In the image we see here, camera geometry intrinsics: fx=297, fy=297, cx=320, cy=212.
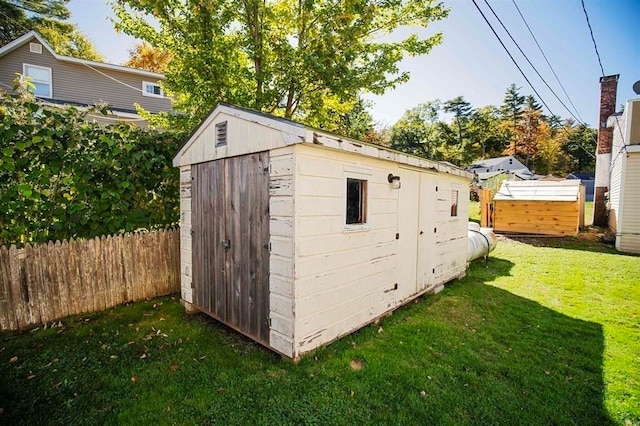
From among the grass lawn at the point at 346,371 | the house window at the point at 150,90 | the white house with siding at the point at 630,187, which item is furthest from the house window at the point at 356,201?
A: the house window at the point at 150,90

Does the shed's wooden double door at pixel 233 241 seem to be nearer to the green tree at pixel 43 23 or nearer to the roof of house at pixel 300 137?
the roof of house at pixel 300 137

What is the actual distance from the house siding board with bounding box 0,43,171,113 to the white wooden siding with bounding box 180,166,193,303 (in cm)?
1137

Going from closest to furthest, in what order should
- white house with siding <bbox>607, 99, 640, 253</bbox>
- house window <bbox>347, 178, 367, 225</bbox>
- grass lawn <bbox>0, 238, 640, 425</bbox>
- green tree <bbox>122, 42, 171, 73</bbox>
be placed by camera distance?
grass lawn <bbox>0, 238, 640, 425</bbox> < house window <bbox>347, 178, 367, 225</bbox> < white house with siding <bbox>607, 99, 640, 253</bbox> < green tree <bbox>122, 42, 171, 73</bbox>

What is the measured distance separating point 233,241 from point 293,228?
43.9 inches

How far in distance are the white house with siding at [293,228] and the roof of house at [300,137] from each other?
0.01m

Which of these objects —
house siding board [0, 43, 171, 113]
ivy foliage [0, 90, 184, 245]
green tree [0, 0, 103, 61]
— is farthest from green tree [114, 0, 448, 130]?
green tree [0, 0, 103, 61]

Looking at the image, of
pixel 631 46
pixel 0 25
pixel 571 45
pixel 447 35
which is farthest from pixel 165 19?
pixel 0 25

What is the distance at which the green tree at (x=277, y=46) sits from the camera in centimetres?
673

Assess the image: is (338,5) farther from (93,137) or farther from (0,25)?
(0,25)

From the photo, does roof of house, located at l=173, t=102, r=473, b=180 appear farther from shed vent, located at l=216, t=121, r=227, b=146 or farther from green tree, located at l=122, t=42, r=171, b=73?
green tree, located at l=122, t=42, r=171, b=73

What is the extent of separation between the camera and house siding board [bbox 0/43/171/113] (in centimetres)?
1200

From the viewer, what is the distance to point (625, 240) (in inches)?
367

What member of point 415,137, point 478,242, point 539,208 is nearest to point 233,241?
point 478,242

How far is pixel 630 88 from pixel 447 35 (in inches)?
303
